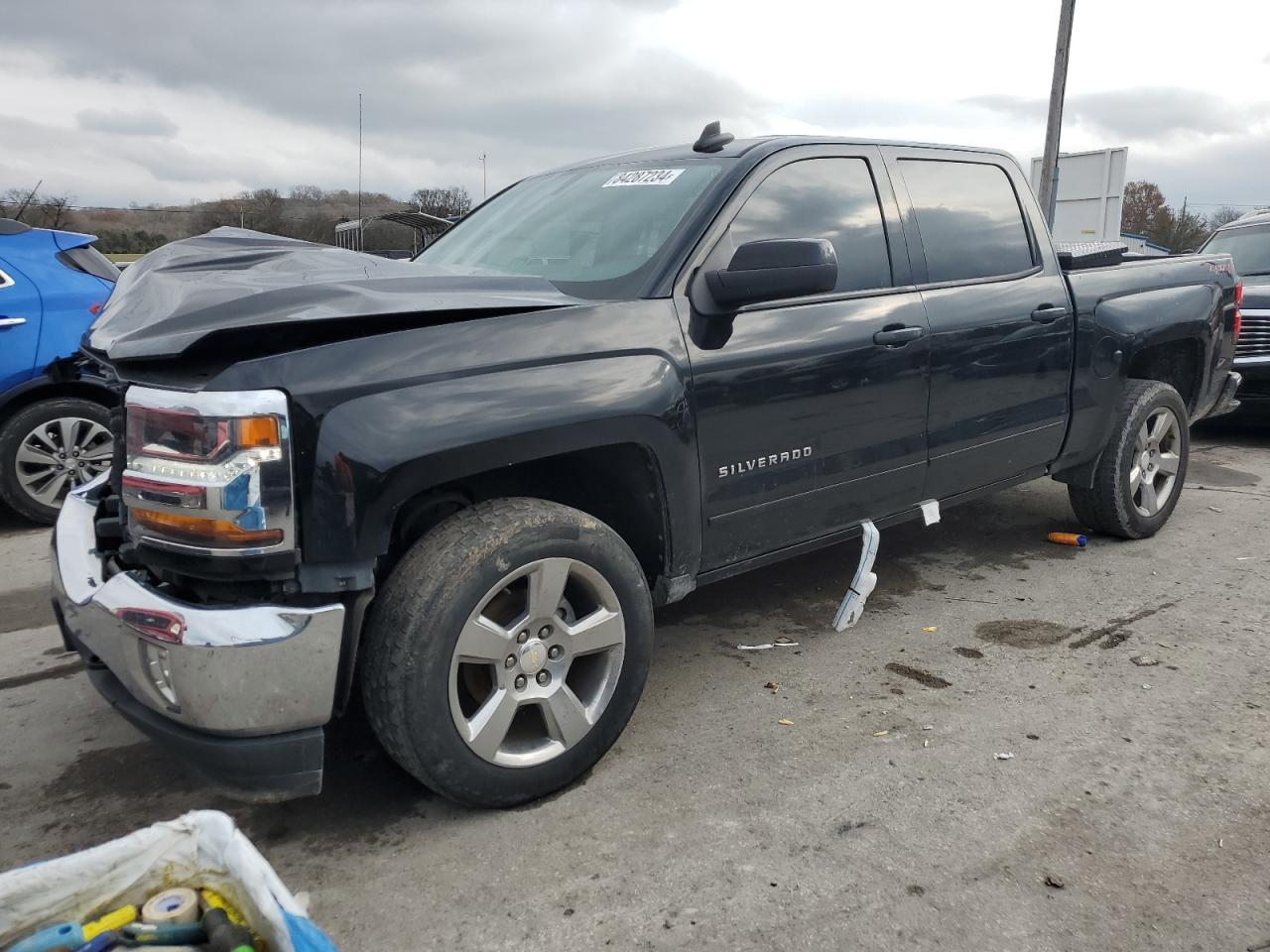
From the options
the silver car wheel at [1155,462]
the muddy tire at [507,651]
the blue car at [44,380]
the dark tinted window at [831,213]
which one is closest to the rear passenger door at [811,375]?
the dark tinted window at [831,213]

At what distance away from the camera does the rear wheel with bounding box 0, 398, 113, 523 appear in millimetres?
5590

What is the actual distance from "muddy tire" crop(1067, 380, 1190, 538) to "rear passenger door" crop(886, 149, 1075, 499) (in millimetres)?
510

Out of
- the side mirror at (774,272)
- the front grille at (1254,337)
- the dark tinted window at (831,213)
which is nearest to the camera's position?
the side mirror at (774,272)

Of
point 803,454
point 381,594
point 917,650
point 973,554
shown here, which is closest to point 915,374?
point 803,454

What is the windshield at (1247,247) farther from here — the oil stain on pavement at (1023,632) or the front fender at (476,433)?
the front fender at (476,433)

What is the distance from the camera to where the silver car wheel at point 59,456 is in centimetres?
A: 563

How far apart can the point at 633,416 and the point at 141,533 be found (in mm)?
1250

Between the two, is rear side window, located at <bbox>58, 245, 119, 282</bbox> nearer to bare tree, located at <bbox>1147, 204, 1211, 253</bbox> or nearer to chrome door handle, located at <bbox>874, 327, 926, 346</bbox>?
chrome door handle, located at <bbox>874, 327, 926, 346</bbox>

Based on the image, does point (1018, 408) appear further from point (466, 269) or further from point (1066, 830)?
point (466, 269)

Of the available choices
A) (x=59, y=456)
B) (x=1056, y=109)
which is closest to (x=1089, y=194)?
(x=1056, y=109)

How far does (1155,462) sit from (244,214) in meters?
12.5

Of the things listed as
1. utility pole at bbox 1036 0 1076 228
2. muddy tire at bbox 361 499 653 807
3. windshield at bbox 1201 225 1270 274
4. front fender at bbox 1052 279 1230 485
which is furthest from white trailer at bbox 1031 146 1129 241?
muddy tire at bbox 361 499 653 807

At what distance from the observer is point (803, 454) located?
3.24 metres

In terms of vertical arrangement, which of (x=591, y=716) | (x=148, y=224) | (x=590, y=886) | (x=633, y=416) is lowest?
(x=590, y=886)
